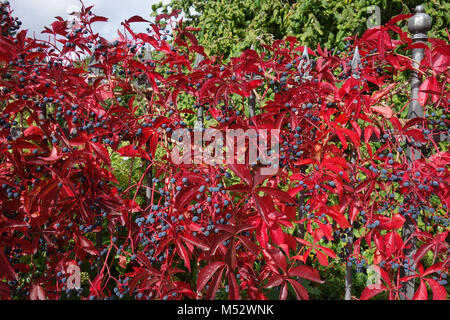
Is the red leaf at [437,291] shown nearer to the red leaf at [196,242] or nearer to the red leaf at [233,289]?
the red leaf at [233,289]

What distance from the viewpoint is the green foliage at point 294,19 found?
3.34 meters

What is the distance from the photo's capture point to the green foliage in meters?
3.34

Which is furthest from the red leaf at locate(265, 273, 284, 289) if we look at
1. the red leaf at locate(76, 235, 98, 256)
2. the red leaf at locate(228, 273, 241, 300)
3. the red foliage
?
the red leaf at locate(76, 235, 98, 256)

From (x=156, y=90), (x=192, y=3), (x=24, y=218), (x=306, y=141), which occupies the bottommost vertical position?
(x=24, y=218)

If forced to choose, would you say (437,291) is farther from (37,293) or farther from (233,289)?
(37,293)

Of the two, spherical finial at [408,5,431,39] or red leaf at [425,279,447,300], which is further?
spherical finial at [408,5,431,39]

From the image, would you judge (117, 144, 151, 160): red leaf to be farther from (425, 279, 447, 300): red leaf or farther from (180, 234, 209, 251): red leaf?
(425, 279, 447, 300): red leaf

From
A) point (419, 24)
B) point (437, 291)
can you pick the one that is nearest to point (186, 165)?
point (437, 291)

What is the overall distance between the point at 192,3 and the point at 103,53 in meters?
3.81

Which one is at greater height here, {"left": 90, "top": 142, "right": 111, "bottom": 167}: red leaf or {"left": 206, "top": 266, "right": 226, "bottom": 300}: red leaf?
{"left": 90, "top": 142, "right": 111, "bottom": 167}: red leaf

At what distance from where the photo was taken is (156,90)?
1.33 metres
